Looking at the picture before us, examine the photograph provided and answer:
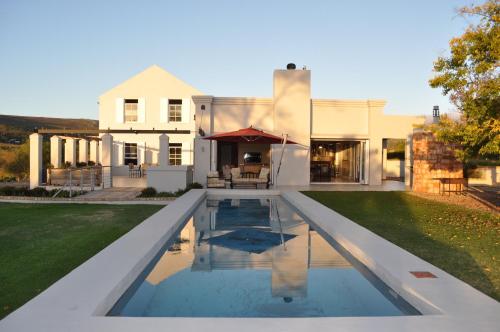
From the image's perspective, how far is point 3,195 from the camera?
578 inches

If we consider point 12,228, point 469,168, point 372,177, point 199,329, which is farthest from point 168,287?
point 469,168

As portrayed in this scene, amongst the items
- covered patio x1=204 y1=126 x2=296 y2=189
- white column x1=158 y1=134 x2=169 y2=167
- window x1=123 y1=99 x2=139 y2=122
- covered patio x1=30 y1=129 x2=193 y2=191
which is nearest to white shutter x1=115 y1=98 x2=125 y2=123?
window x1=123 y1=99 x2=139 y2=122

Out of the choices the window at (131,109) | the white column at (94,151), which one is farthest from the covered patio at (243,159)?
the white column at (94,151)

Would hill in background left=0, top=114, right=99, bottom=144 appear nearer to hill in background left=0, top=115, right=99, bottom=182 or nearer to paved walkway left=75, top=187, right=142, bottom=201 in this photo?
hill in background left=0, top=115, right=99, bottom=182

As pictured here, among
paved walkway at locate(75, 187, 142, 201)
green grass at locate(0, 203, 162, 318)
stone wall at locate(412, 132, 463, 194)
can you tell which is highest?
stone wall at locate(412, 132, 463, 194)

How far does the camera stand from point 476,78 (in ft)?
31.8

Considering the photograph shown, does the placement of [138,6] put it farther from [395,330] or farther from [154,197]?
[395,330]

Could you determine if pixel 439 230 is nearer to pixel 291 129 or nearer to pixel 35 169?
pixel 291 129

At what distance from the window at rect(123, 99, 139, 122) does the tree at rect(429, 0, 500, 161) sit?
65.3 ft

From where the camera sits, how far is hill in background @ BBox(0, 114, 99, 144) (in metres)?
43.0

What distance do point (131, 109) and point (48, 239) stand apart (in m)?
19.9

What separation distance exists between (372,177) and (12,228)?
15437 mm

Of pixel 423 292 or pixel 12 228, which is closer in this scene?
pixel 423 292

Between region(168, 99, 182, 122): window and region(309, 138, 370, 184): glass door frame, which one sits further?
region(168, 99, 182, 122): window
